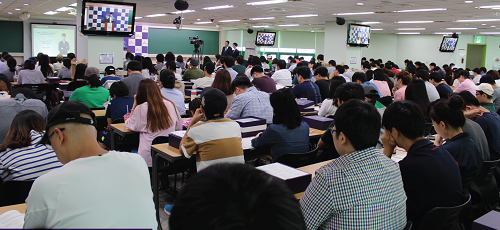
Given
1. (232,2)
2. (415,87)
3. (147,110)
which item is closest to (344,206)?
(147,110)

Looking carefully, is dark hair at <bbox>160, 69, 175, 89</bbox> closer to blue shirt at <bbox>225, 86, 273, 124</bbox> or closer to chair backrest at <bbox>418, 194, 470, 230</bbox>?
blue shirt at <bbox>225, 86, 273, 124</bbox>

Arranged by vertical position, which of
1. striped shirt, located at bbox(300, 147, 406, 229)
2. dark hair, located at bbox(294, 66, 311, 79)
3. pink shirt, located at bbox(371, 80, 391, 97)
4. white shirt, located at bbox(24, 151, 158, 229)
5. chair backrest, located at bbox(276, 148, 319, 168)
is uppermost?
dark hair, located at bbox(294, 66, 311, 79)

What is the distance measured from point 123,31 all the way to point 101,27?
0.46m

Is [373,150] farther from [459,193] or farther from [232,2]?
[232,2]

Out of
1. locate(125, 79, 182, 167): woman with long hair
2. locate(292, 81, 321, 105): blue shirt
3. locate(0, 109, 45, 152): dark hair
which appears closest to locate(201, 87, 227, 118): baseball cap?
locate(125, 79, 182, 167): woman with long hair

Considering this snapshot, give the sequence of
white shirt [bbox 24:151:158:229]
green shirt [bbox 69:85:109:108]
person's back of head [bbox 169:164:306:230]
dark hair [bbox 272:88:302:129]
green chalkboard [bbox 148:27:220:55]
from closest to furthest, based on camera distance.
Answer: person's back of head [bbox 169:164:306:230] → white shirt [bbox 24:151:158:229] → dark hair [bbox 272:88:302:129] → green shirt [bbox 69:85:109:108] → green chalkboard [bbox 148:27:220:55]

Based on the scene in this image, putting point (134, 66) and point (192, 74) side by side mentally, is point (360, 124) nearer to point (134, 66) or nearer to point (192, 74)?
point (134, 66)

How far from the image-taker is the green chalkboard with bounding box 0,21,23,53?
54.4 ft

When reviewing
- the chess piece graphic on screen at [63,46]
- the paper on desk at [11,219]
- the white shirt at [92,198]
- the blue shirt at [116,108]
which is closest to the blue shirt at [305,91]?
the blue shirt at [116,108]

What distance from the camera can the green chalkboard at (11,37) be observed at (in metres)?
16.6

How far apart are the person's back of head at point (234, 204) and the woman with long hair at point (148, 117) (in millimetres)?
3013

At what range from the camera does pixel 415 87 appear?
14.6ft

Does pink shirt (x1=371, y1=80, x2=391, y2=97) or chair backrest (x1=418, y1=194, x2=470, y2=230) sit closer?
chair backrest (x1=418, y1=194, x2=470, y2=230)

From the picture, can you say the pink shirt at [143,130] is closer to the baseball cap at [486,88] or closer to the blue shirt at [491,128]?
the blue shirt at [491,128]
